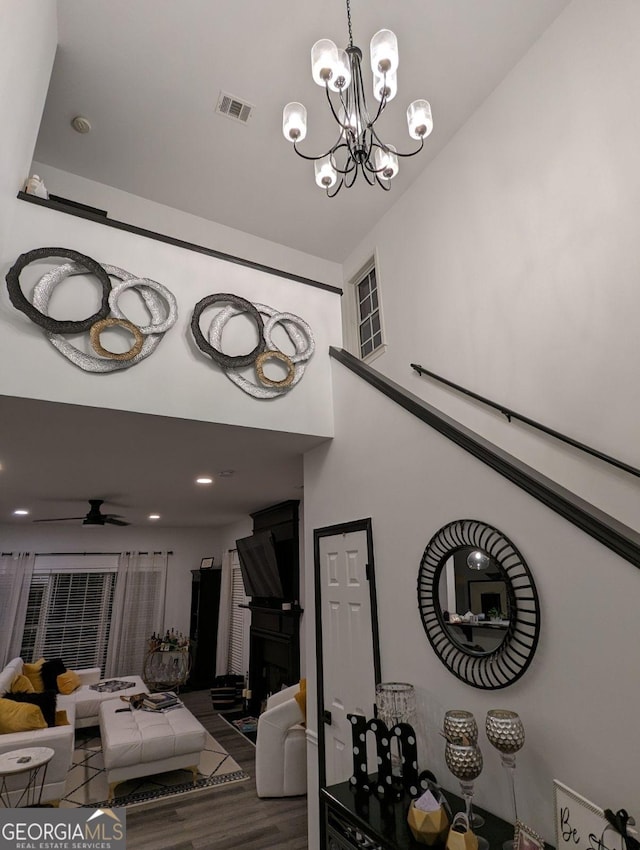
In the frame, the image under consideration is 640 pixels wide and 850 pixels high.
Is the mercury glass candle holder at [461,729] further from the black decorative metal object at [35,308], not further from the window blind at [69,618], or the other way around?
the window blind at [69,618]

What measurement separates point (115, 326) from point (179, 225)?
10.8ft

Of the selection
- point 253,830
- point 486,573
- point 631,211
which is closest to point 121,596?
point 253,830

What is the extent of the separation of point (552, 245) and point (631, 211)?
57 centimetres

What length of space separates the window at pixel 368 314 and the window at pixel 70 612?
5.87 m

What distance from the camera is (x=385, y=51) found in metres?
2.32

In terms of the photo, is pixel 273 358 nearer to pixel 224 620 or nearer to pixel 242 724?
pixel 242 724

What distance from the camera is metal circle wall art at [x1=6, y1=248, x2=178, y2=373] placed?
235 cm

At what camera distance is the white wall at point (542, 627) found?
141 centimetres

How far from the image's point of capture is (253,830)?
3.39 m

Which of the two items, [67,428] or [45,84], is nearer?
[67,428]

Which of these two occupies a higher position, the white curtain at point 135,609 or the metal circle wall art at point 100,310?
the metal circle wall art at point 100,310

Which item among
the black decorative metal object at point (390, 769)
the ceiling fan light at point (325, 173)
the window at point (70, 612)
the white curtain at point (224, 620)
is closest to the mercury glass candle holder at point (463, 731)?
the black decorative metal object at point (390, 769)

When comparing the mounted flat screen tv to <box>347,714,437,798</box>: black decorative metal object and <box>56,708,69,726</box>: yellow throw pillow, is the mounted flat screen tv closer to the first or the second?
<box>56,708,69,726</box>: yellow throw pillow

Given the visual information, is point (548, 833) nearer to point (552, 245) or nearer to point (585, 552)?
point (585, 552)
